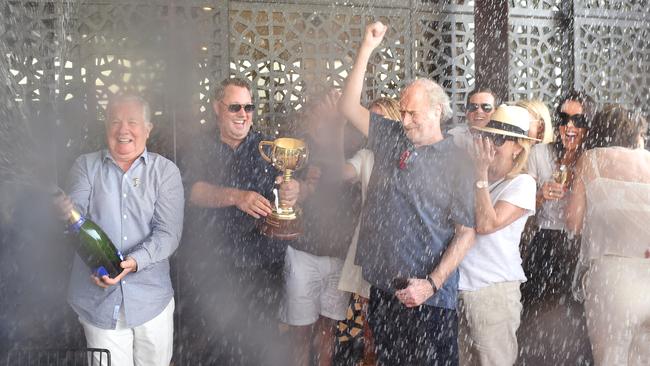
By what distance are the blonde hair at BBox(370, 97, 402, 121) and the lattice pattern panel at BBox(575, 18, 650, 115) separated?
8.89 ft

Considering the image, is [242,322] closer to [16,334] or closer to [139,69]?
[16,334]

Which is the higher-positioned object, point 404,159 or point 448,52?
Answer: point 448,52

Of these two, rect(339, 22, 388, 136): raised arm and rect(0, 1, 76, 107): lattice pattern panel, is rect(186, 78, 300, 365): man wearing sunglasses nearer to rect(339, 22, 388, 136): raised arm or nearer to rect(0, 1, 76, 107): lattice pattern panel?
rect(339, 22, 388, 136): raised arm

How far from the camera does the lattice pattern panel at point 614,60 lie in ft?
22.0

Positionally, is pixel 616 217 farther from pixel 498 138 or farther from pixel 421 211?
pixel 421 211

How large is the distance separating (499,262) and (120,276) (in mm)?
2073

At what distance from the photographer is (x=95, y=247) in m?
3.96

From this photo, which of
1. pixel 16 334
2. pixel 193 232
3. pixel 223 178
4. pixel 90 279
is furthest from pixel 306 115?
pixel 16 334

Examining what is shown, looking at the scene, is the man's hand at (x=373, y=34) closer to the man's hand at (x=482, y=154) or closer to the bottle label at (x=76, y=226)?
the man's hand at (x=482, y=154)

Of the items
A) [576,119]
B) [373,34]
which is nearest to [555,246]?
[576,119]

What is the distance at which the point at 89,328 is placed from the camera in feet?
13.5

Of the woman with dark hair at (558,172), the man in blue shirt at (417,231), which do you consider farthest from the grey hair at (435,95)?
the woman with dark hair at (558,172)

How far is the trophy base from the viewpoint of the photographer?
4.55 m

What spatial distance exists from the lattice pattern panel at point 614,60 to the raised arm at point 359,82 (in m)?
3.07
